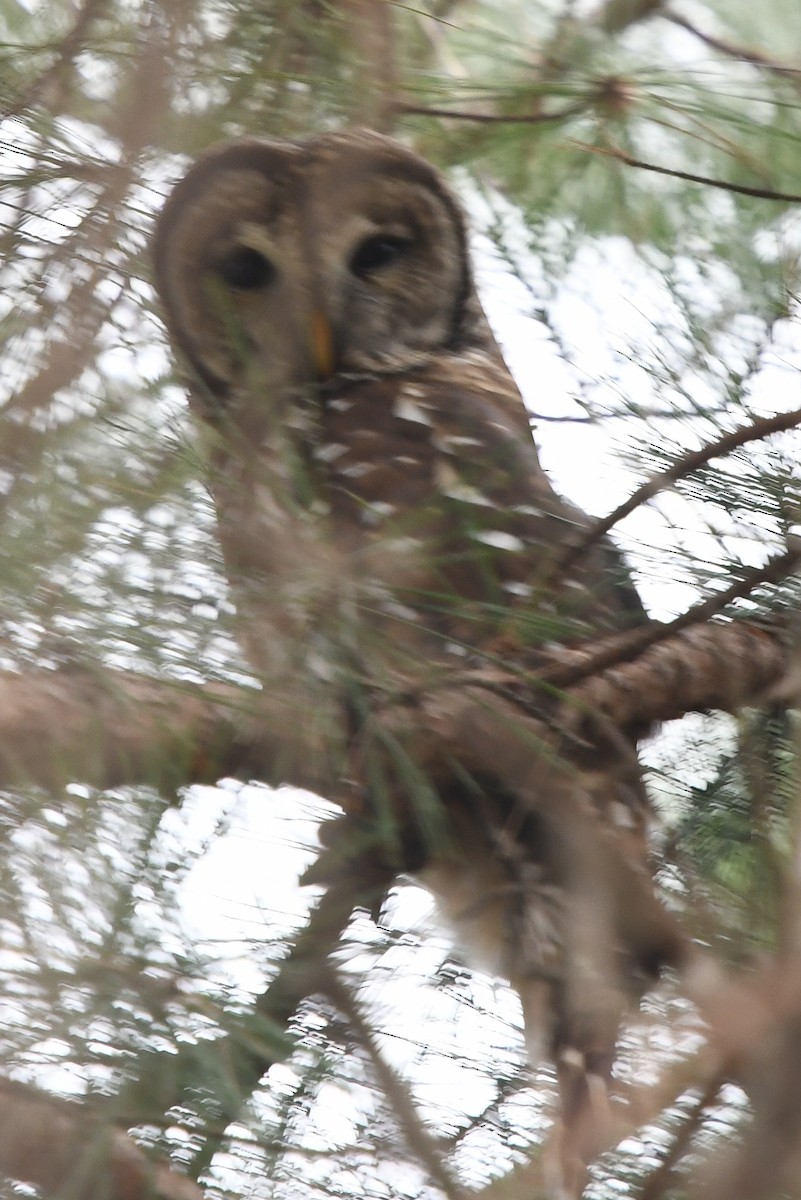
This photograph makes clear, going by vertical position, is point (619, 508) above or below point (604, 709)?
above

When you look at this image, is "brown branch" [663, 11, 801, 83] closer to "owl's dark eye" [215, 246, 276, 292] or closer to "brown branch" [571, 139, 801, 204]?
"brown branch" [571, 139, 801, 204]

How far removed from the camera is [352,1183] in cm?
126

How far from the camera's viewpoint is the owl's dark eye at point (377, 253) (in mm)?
2475

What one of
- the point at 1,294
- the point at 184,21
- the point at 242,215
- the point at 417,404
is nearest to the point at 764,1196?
the point at 1,294

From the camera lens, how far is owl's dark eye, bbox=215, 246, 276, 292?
94.4 inches

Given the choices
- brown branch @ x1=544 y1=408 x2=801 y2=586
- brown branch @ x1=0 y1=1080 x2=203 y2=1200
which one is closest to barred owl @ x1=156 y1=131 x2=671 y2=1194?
brown branch @ x1=544 y1=408 x2=801 y2=586

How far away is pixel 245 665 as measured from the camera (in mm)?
1332

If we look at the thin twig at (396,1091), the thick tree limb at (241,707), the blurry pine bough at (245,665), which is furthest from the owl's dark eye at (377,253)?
the thin twig at (396,1091)

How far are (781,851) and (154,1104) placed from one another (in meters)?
0.64

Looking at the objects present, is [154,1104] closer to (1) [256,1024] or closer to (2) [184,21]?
(1) [256,1024]

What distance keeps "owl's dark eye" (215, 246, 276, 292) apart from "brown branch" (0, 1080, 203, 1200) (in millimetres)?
1559

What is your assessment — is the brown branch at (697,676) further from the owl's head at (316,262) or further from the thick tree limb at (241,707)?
the owl's head at (316,262)

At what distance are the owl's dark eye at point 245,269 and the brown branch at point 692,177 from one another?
68 centimetres

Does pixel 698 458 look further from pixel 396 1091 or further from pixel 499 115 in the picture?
pixel 499 115
